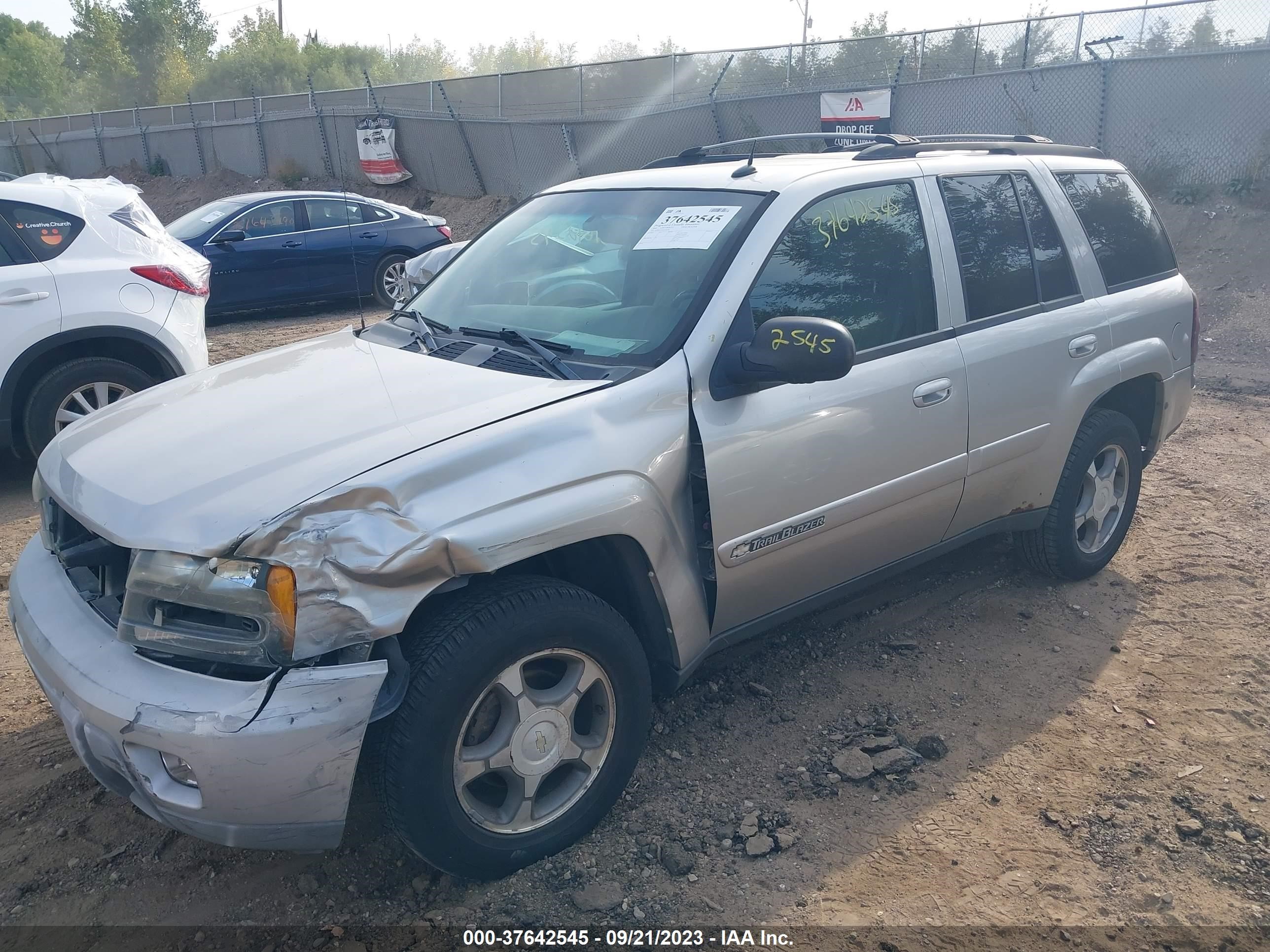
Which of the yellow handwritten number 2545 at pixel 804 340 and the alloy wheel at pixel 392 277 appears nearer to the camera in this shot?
the yellow handwritten number 2545 at pixel 804 340

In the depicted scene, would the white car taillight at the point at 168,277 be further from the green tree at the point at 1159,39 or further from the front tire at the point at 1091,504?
the green tree at the point at 1159,39

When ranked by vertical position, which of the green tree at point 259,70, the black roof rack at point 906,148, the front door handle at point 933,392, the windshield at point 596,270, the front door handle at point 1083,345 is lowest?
the front door handle at point 1083,345

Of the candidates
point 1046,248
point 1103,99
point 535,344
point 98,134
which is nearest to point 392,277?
point 1103,99

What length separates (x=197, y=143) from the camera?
1170 inches

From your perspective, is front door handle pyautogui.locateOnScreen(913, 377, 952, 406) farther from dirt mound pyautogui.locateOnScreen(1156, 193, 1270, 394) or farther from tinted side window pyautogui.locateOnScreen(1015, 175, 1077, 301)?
dirt mound pyautogui.locateOnScreen(1156, 193, 1270, 394)

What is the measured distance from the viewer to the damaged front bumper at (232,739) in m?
2.23

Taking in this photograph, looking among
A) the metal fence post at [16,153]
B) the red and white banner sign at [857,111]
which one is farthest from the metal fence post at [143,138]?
the red and white banner sign at [857,111]

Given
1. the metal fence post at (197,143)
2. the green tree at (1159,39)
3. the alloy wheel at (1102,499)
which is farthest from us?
the metal fence post at (197,143)

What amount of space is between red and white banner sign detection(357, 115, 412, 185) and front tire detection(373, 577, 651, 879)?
72.7ft

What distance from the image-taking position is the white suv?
570cm

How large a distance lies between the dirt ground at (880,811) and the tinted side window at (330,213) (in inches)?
350

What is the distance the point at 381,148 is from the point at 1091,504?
2147 centimetres

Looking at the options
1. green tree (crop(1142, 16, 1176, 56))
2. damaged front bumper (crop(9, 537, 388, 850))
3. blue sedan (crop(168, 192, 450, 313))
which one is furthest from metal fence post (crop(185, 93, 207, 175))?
damaged front bumper (crop(9, 537, 388, 850))

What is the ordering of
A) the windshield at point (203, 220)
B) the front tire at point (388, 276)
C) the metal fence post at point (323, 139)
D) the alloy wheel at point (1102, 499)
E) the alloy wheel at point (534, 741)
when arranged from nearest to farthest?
1. the alloy wheel at point (534, 741)
2. the alloy wheel at point (1102, 499)
3. the windshield at point (203, 220)
4. the front tire at point (388, 276)
5. the metal fence post at point (323, 139)
